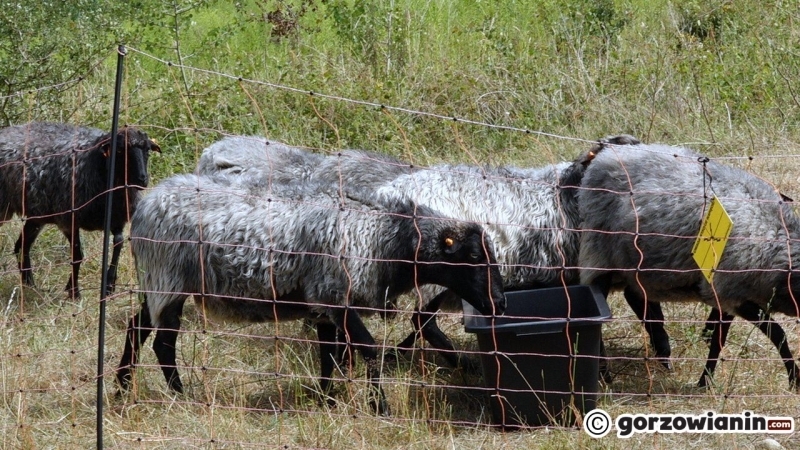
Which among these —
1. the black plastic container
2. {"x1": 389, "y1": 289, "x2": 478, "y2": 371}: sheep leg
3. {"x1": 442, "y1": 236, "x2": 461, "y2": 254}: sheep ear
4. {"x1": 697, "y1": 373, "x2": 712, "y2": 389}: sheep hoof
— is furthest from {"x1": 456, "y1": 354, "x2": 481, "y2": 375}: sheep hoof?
{"x1": 697, "y1": 373, "x2": 712, "y2": 389}: sheep hoof

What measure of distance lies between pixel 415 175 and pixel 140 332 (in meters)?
1.99

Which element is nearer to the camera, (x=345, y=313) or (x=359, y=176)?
(x=345, y=313)

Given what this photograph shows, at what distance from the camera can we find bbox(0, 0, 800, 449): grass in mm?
5047

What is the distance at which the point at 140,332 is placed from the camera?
5.66m

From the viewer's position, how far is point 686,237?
17.6 ft

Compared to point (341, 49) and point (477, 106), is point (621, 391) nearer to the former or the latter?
point (477, 106)

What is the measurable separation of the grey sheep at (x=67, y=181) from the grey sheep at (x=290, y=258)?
1809mm

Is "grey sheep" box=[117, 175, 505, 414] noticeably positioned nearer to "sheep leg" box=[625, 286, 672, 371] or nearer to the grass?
the grass

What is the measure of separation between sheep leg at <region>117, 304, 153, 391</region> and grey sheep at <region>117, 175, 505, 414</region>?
12mm

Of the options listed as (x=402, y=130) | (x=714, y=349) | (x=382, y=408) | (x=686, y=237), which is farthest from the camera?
(x=402, y=130)

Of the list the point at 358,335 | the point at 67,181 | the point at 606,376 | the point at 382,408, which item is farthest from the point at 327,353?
the point at 67,181

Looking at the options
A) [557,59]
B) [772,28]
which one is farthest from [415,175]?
[772,28]

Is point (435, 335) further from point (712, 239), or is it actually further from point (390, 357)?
point (712, 239)

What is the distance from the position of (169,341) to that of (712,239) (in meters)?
2.98
